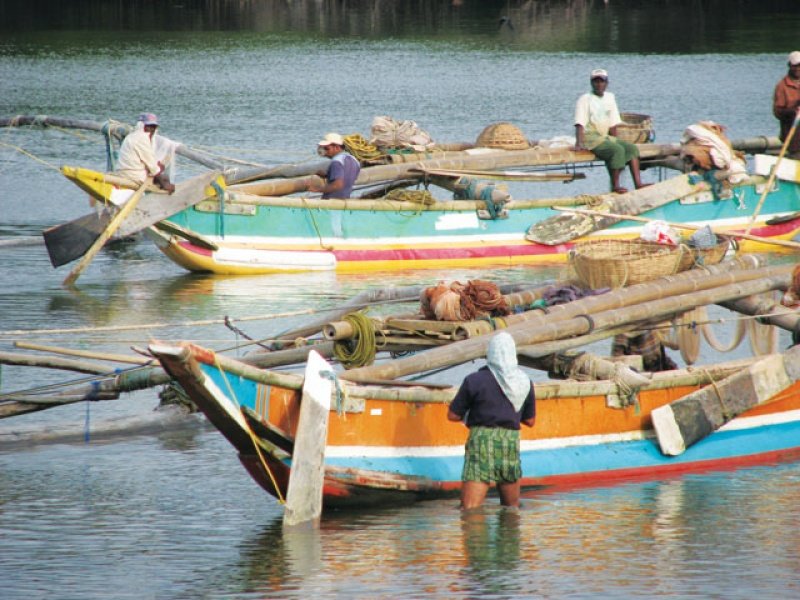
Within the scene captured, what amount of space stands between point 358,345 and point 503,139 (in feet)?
36.2

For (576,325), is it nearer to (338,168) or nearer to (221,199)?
(338,168)

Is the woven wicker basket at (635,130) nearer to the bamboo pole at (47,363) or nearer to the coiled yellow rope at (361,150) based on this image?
the coiled yellow rope at (361,150)

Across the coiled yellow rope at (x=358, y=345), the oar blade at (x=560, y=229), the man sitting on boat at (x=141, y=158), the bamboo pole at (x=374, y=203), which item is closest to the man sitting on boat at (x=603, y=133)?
the oar blade at (x=560, y=229)

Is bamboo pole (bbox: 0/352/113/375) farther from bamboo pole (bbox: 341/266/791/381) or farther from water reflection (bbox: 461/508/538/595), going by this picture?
water reflection (bbox: 461/508/538/595)

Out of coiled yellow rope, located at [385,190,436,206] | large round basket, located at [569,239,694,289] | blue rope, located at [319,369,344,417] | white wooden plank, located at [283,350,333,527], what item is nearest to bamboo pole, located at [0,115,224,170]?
coiled yellow rope, located at [385,190,436,206]

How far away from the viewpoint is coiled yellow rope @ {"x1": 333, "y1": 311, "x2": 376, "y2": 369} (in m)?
11.8

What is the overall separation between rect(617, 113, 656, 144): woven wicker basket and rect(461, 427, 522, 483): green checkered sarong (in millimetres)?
12233

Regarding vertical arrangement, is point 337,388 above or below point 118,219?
below

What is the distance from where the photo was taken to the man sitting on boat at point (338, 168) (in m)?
19.8

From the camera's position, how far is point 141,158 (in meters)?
19.0

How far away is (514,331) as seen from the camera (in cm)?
1188

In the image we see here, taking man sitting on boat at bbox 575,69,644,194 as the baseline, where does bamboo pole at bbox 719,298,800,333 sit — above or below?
below

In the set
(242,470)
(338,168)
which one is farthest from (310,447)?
(338,168)

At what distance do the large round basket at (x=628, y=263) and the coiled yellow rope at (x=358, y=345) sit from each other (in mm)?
2430
